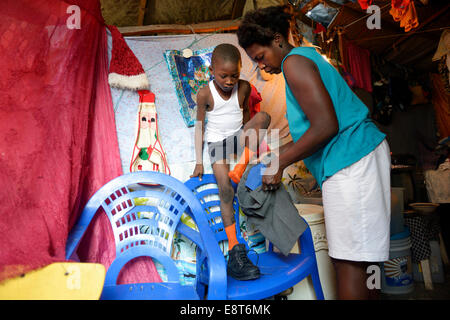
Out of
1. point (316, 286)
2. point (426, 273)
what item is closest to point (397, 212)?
point (426, 273)

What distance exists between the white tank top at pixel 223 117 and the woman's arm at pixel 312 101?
1.02 m

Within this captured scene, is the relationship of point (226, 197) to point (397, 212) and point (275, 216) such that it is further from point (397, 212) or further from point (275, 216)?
point (397, 212)

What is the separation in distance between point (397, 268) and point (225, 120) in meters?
2.08

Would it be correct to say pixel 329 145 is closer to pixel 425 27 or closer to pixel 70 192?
pixel 70 192

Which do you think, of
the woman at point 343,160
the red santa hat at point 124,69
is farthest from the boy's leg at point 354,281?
the red santa hat at point 124,69

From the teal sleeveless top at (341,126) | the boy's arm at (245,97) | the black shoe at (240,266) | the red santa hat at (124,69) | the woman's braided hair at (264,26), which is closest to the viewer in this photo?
the teal sleeveless top at (341,126)

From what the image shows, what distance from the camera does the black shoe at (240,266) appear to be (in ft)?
5.25

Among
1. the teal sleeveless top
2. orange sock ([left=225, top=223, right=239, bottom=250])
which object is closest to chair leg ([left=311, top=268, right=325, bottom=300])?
orange sock ([left=225, top=223, right=239, bottom=250])

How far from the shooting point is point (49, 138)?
4.72ft

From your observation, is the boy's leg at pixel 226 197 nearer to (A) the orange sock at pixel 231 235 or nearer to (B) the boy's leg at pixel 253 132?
(A) the orange sock at pixel 231 235

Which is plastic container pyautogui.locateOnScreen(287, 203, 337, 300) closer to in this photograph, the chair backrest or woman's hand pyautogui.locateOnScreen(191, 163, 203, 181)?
the chair backrest
